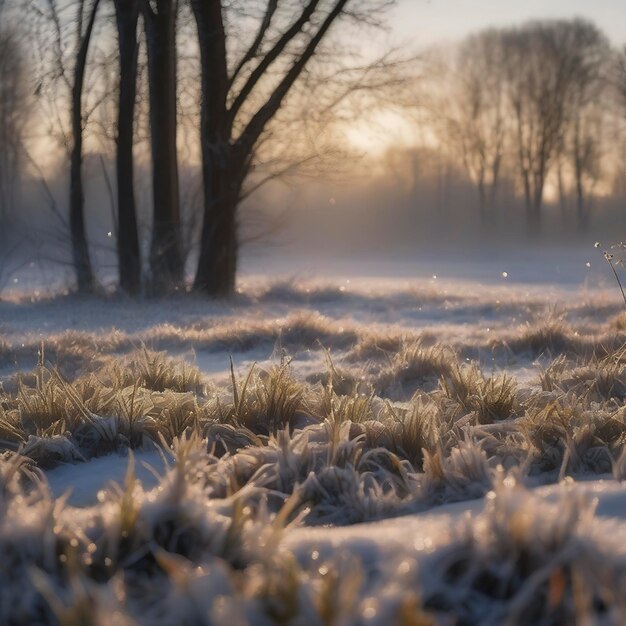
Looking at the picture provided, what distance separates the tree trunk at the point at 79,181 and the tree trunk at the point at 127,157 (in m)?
0.69

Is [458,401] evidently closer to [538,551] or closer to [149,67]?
[538,551]

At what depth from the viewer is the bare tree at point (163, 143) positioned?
34.8ft

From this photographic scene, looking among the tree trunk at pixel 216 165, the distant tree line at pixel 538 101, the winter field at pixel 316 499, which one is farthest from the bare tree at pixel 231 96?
the distant tree line at pixel 538 101

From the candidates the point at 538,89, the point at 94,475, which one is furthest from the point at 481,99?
the point at 94,475

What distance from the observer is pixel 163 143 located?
10.9m

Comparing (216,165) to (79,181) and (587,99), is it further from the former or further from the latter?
(587,99)

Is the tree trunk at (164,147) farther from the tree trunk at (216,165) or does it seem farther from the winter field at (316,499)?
the winter field at (316,499)

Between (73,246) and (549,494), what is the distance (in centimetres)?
1151

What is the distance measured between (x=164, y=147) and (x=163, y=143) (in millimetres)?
57

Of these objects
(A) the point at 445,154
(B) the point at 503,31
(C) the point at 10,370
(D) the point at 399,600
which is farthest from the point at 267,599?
(A) the point at 445,154

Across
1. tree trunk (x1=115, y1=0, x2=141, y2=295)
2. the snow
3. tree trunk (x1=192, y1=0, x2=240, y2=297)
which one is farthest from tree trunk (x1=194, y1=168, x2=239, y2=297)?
the snow

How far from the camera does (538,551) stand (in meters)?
1.62

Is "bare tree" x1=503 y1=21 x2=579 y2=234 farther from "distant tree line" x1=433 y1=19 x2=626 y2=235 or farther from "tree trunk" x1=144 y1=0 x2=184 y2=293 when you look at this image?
"tree trunk" x1=144 y1=0 x2=184 y2=293

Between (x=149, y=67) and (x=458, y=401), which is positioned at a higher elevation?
(x=149, y=67)
